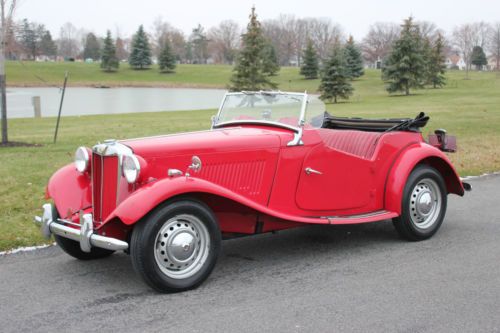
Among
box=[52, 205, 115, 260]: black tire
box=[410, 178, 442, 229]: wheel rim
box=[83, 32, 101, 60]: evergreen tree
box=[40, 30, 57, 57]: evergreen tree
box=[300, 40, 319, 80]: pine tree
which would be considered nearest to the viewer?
box=[52, 205, 115, 260]: black tire

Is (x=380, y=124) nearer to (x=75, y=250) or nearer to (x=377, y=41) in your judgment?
(x=75, y=250)

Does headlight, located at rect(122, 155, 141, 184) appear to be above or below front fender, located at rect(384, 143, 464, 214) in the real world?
above

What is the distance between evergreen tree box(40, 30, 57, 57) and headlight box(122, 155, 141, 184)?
390 feet

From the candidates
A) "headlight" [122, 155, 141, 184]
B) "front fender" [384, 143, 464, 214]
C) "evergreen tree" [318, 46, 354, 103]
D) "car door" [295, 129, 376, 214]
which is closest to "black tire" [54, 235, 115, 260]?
"headlight" [122, 155, 141, 184]

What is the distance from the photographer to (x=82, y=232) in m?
4.34

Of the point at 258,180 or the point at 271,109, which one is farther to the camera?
the point at 271,109

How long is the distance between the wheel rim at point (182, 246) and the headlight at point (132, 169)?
43 centimetres

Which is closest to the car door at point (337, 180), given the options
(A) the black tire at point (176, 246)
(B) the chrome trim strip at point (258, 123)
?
(B) the chrome trim strip at point (258, 123)

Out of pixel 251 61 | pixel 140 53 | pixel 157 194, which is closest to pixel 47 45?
pixel 140 53

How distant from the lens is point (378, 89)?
56312mm

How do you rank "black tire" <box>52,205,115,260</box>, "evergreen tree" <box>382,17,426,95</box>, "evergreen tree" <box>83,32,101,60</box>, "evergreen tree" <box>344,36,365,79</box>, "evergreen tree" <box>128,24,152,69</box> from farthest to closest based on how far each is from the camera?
1. "evergreen tree" <box>83,32,101,60</box>
2. "evergreen tree" <box>128,24,152,69</box>
3. "evergreen tree" <box>344,36,365,79</box>
4. "evergreen tree" <box>382,17,426,95</box>
5. "black tire" <box>52,205,115,260</box>

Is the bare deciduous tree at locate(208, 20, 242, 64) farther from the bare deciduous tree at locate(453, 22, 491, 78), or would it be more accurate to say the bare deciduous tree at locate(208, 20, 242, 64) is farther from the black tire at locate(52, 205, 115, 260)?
the black tire at locate(52, 205, 115, 260)

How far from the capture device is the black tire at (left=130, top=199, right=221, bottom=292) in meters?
4.20

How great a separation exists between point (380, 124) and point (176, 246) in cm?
318
